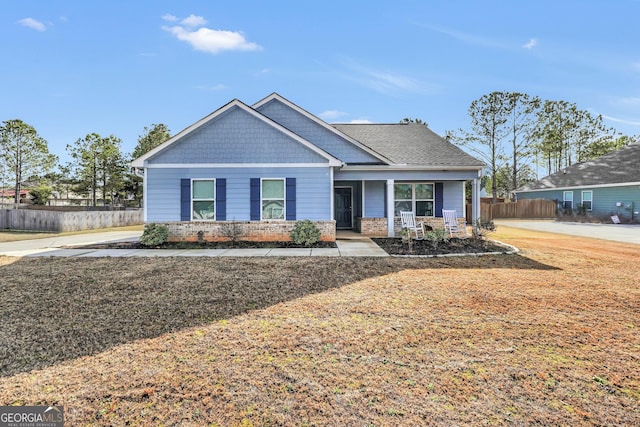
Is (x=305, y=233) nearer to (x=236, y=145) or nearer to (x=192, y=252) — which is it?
(x=192, y=252)

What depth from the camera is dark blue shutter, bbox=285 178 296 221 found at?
11773 mm

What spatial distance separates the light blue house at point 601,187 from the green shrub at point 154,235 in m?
29.2

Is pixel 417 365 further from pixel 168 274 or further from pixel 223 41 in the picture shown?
pixel 223 41

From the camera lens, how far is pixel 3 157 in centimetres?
2977

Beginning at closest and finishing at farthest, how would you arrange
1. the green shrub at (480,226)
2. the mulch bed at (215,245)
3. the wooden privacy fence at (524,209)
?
the mulch bed at (215,245)
the green shrub at (480,226)
the wooden privacy fence at (524,209)

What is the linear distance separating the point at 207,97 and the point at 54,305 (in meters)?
17.2

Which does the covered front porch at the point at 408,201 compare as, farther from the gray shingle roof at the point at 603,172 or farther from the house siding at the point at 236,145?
the gray shingle roof at the point at 603,172

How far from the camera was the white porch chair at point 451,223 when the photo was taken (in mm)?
13062

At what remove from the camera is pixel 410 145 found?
15.4 meters

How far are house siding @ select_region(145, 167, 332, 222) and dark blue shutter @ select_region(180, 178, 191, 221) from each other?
118 mm

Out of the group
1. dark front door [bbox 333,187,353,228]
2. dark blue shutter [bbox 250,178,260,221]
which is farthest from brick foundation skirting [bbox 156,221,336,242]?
dark front door [bbox 333,187,353,228]

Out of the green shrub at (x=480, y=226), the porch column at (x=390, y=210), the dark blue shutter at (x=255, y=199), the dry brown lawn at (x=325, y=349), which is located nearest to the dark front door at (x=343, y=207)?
the porch column at (x=390, y=210)

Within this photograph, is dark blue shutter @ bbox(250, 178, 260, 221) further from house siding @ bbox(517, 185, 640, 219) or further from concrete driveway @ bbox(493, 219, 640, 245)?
house siding @ bbox(517, 185, 640, 219)

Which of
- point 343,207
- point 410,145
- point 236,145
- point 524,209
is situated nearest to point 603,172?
point 524,209
